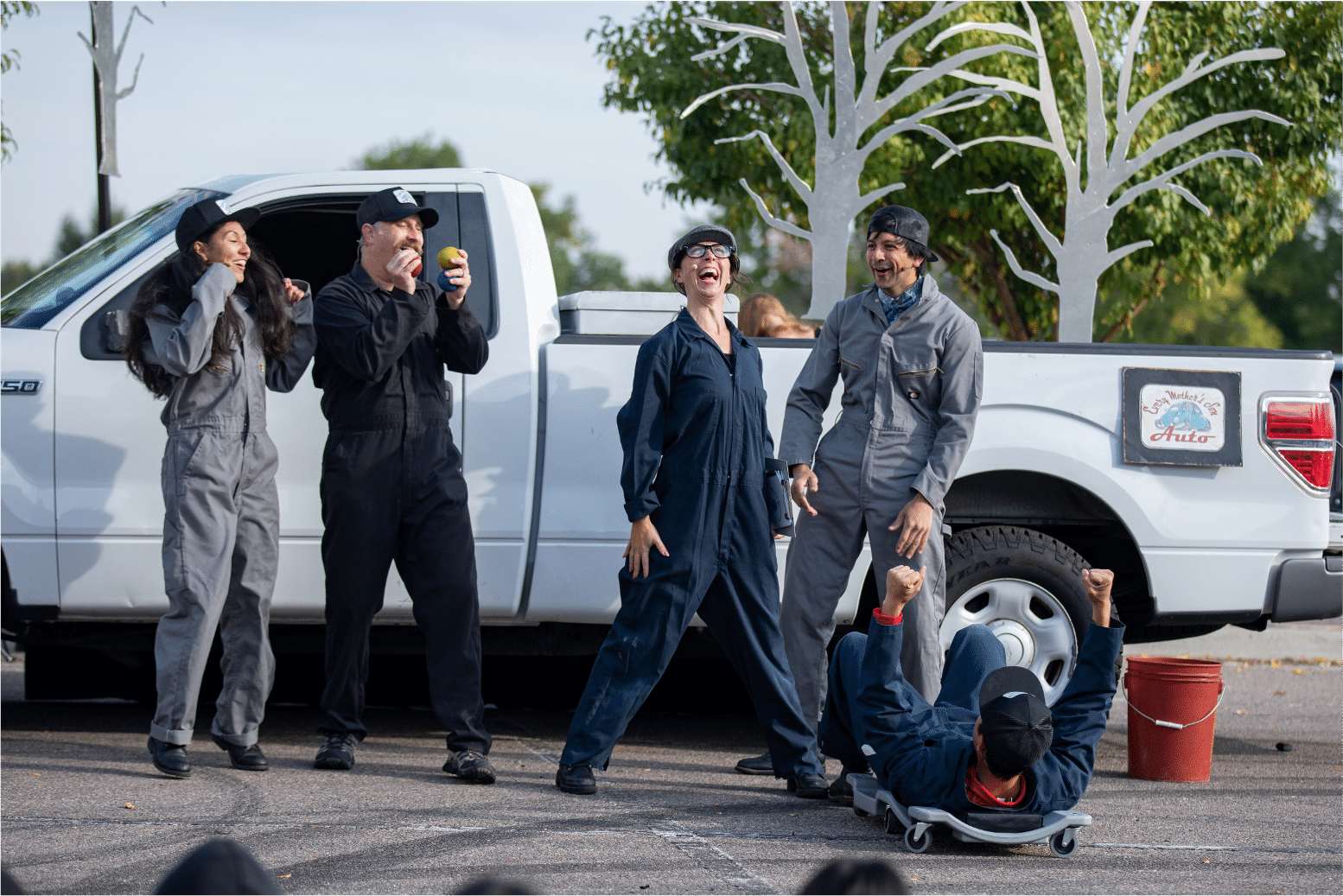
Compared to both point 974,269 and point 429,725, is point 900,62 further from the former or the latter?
point 429,725

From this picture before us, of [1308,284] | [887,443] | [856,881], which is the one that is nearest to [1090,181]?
[887,443]

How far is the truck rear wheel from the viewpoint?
5418mm

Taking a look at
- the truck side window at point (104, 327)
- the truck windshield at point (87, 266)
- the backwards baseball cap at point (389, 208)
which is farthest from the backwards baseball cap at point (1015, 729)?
Result: the truck windshield at point (87, 266)

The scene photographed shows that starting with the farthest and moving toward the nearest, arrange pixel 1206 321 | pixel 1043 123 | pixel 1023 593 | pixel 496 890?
pixel 1206 321 < pixel 1043 123 < pixel 1023 593 < pixel 496 890

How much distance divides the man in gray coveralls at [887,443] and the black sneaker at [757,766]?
1.29ft

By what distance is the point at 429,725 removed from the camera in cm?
623

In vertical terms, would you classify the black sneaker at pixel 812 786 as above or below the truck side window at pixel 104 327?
below

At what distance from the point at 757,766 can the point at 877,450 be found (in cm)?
135

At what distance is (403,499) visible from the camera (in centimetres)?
491

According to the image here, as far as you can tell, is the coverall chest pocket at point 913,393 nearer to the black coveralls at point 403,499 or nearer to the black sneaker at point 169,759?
the black coveralls at point 403,499

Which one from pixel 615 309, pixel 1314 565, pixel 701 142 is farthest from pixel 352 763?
pixel 701 142

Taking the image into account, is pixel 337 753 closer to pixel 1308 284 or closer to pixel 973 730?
pixel 973 730

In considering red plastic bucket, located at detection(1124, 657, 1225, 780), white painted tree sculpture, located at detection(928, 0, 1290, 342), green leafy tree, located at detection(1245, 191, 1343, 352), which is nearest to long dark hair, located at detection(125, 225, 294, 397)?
red plastic bucket, located at detection(1124, 657, 1225, 780)

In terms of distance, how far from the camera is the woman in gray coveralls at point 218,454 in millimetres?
4812
